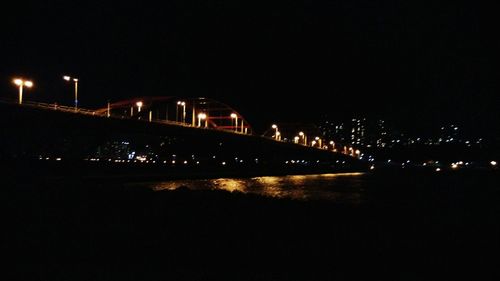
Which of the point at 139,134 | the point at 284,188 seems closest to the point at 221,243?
the point at 284,188

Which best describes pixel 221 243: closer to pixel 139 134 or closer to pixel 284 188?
pixel 284 188

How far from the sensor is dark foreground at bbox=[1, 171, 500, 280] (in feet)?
26.1

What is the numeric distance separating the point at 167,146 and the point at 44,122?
246 ft

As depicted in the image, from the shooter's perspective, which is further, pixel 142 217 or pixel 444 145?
pixel 444 145

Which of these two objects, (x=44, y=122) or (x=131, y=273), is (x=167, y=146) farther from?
Answer: (x=131, y=273)

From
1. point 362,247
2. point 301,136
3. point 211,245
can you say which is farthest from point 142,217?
point 301,136

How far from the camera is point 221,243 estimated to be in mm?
9680

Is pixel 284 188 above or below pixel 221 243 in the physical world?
below

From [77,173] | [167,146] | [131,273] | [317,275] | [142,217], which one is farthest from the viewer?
[167,146]

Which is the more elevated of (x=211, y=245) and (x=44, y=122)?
(x=44, y=122)

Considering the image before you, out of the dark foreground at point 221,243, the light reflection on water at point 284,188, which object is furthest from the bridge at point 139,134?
the dark foreground at point 221,243

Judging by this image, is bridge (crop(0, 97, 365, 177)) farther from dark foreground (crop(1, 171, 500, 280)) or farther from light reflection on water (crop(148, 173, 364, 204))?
dark foreground (crop(1, 171, 500, 280))

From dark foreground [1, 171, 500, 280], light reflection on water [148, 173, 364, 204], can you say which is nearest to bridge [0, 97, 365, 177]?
light reflection on water [148, 173, 364, 204]

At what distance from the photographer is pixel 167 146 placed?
116562mm
